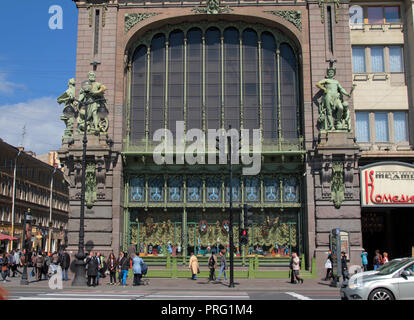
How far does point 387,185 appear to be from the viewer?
29.3m

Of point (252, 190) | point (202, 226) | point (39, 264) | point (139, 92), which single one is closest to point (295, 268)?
point (252, 190)

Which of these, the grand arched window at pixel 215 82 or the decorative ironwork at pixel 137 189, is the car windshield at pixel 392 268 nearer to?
the grand arched window at pixel 215 82

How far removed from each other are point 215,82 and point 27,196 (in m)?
44.2

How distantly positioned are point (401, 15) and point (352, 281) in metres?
24.8

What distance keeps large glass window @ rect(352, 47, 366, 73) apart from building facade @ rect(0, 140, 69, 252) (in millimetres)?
34194

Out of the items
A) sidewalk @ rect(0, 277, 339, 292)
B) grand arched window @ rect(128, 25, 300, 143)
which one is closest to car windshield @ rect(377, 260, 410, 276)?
sidewalk @ rect(0, 277, 339, 292)

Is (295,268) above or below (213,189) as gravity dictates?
below

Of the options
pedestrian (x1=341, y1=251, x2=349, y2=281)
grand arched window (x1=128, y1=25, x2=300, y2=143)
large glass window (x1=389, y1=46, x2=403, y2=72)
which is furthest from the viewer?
large glass window (x1=389, y1=46, x2=403, y2=72)

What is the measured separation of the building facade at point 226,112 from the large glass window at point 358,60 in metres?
0.07

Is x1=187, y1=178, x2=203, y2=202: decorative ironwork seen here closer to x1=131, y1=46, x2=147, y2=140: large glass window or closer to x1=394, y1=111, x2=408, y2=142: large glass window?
x1=131, y1=46, x2=147, y2=140: large glass window

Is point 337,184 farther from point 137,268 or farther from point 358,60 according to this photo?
point 137,268

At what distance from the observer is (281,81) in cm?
3183

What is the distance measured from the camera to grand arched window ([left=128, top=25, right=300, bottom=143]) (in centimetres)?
3148

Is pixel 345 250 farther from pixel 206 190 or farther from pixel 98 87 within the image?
pixel 98 87
